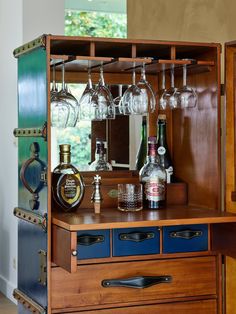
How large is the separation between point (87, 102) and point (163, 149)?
56 cm

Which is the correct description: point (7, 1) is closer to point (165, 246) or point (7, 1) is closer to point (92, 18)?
point (92, 18)

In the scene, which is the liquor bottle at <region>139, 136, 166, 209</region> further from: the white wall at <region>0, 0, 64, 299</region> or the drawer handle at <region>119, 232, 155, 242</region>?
the white wall at <region>0, 0, 64, 299</region>

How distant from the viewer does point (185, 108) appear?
3498 mm

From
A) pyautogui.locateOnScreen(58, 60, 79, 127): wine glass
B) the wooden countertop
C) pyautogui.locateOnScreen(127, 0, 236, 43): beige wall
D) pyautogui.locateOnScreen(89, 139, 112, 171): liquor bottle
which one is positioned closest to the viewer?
the wooden countertop

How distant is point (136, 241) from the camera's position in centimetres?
300

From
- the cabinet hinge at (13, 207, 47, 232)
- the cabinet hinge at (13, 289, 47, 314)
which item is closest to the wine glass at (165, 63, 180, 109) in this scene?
the cabinet hinge at (13, 207, 47, 232)

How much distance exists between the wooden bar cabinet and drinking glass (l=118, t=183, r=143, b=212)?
0.06m

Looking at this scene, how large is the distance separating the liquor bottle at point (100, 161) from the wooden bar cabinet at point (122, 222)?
0.19ft

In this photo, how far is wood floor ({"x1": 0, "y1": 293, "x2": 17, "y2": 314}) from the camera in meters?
5.07

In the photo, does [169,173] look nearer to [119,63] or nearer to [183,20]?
[119,63]

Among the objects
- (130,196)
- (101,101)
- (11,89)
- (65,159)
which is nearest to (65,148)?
(65,159)

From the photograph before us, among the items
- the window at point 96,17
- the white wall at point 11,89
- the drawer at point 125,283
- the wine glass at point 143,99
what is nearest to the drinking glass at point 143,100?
the wine glass at point 143,99

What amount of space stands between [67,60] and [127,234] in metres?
0.82

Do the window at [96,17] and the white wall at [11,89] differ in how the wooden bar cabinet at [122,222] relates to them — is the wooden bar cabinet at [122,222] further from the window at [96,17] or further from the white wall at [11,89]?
the window at [96,17]
